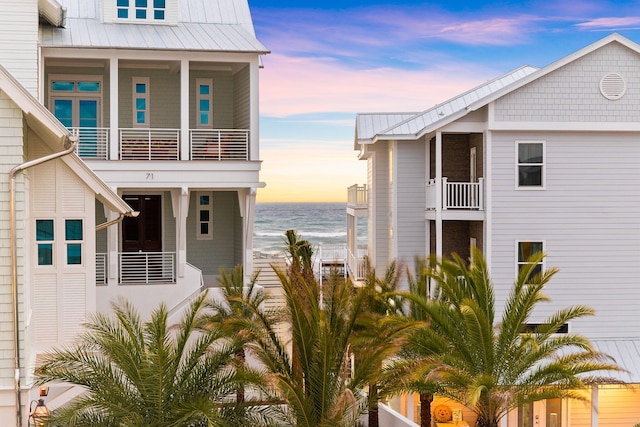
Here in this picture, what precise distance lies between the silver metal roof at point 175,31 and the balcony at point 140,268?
6.19m

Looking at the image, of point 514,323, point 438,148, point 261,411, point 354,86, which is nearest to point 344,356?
point 261,411

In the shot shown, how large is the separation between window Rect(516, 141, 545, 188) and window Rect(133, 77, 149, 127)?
11.8m

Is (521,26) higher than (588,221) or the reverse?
higher

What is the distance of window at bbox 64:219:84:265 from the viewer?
20.4 meters

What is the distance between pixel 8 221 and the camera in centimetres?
1577

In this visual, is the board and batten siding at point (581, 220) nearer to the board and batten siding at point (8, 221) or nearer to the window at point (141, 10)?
the window at point (141, 10)

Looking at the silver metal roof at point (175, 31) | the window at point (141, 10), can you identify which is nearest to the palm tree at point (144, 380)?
the silver metal roof at point (175, 31)

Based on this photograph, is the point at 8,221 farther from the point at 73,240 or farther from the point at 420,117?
the point at 420,117

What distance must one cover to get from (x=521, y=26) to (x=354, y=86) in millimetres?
22769

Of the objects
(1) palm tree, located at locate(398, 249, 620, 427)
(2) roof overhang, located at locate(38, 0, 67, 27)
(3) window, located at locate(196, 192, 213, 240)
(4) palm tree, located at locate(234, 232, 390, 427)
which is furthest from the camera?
(3) window, located at locate(196, 192, 213, 240)

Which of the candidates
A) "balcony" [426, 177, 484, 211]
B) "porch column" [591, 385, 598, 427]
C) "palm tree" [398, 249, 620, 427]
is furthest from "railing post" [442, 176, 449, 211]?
"palm tree" [398, 249, 620, 427]

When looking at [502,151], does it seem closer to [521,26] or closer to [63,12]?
[63,12]

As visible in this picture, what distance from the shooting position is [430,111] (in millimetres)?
33656

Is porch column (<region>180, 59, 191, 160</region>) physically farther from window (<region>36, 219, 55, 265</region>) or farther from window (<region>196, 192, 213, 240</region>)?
window (<region>36, 219, 55, 265</region>)
